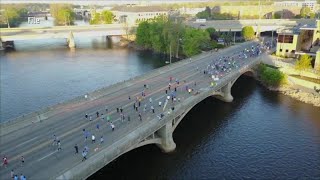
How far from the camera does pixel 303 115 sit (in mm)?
62750

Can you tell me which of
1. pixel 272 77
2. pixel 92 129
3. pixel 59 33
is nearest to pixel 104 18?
pixel 59 33

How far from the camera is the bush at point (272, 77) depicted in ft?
256

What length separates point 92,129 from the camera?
43.2 metres

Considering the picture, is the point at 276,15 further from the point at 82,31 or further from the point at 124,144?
the point at 124,144

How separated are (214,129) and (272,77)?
3004cm

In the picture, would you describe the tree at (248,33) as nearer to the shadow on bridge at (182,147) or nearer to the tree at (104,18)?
the shadow on bridge at (182,147)

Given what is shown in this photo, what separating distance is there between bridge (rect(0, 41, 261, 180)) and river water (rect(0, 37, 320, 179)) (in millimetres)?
4427

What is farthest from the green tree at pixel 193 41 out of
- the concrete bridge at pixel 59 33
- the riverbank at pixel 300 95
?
the concrete bridge at pixel 59 33

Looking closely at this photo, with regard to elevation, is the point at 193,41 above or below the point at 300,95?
above

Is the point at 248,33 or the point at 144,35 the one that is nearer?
the point at 144,35

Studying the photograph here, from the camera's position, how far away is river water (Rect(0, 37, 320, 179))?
4453 cm

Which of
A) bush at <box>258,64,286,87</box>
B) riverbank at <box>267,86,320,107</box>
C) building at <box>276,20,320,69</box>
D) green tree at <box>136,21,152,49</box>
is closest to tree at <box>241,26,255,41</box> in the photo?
building at <box>276,20,320,69</box>

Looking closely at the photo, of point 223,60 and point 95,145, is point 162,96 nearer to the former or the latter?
point 95,145

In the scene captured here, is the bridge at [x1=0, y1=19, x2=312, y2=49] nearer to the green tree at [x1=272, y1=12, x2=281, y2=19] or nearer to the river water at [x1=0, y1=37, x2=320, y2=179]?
the river water at [x1=0, y1=37, x2=320, y2=179]
